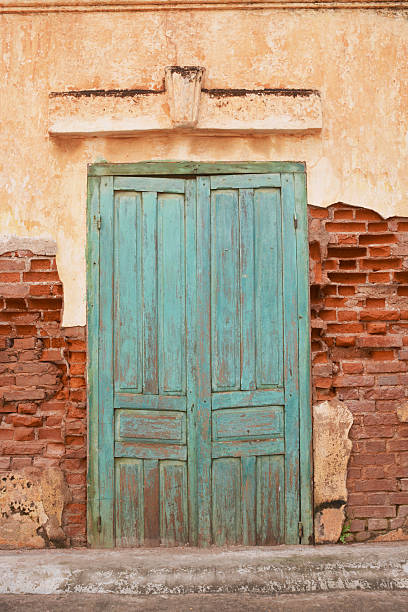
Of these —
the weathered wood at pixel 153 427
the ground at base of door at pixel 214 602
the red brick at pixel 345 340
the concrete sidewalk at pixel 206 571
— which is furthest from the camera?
the red brick at pixel 345 340

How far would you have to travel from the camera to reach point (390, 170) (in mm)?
4000

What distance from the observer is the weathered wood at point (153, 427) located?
387 cm

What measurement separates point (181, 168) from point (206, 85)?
1.89 ft

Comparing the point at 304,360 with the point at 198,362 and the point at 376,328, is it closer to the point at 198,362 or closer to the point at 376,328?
the point at 376,328

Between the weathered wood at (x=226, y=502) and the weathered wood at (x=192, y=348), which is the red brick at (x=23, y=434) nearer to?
the weathered wood at (x=192, y=348)

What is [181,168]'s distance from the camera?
394 cm

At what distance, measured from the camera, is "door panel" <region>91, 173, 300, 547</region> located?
12.7 feet

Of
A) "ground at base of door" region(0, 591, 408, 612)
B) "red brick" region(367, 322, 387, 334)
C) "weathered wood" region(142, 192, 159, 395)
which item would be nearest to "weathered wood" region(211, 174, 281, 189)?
"weathered wood" region(142, 192, 159, 395)

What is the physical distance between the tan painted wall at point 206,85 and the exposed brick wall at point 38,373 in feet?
0.52

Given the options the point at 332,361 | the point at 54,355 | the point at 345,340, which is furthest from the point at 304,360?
the point at 54,355

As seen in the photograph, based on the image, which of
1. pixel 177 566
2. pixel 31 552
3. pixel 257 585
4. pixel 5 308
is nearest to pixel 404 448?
pixel 257 585

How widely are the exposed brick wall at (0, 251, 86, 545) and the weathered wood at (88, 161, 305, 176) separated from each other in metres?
0.70

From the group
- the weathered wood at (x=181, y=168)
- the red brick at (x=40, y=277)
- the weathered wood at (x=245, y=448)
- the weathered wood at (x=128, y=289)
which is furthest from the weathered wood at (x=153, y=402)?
the weathered wood at (x=181, y=168)

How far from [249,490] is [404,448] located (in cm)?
106
